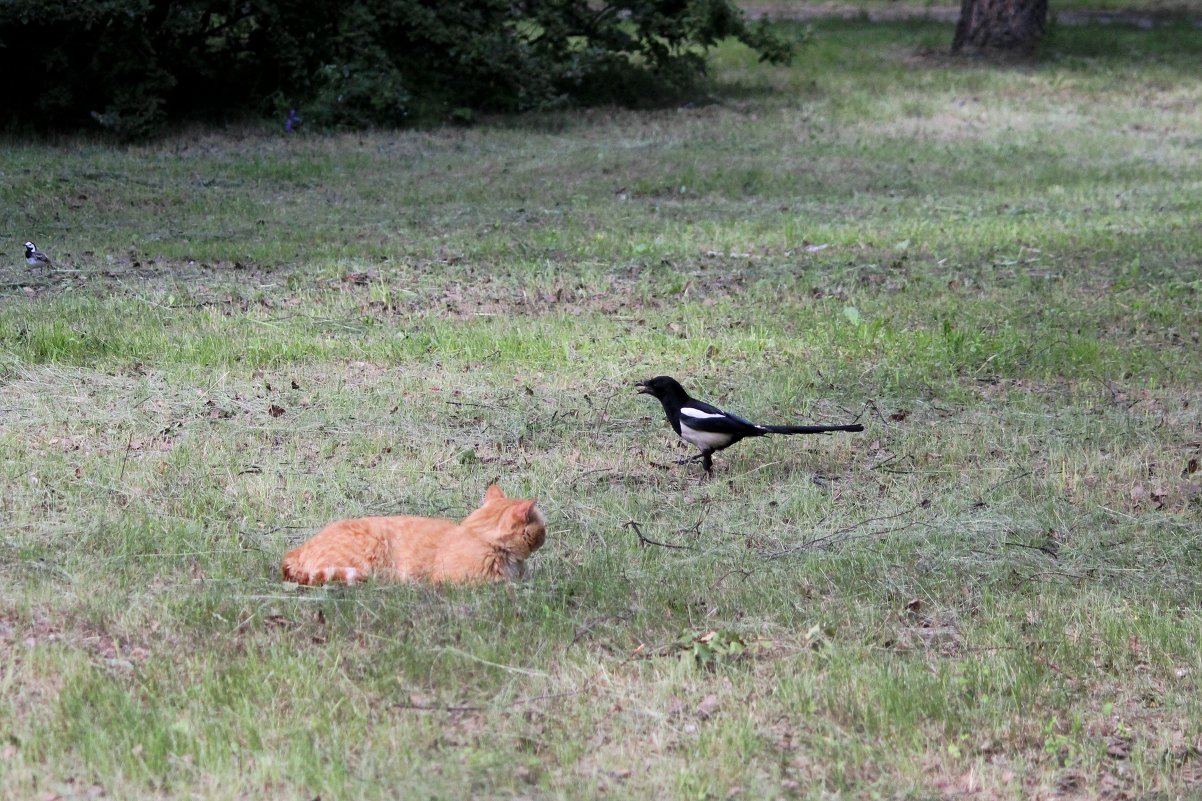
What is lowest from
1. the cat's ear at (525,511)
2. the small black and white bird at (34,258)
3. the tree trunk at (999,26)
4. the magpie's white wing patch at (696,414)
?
the small black and white bird at (34,258)

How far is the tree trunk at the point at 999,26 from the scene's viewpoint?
2684 centimetres

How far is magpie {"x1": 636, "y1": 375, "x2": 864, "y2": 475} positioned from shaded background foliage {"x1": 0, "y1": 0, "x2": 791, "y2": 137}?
13342 millimetres

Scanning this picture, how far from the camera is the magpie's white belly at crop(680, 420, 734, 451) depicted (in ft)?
23.4

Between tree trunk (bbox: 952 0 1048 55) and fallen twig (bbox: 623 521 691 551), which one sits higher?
tree trunk (bbox: 952 0 1048 55)

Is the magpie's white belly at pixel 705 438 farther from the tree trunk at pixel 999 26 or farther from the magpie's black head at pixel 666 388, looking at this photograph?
the tree trunk at pixel 999 26

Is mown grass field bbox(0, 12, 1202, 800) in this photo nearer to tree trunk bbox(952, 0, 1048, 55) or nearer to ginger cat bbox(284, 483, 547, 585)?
ginger cat bbox(284, 483, 547, 585)

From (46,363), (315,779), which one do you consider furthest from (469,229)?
(315,779)

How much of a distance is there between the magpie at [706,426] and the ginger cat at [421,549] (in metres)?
1.76

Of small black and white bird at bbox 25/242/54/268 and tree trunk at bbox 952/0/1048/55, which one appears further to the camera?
tree trunk at bbox 952/0/1048/55

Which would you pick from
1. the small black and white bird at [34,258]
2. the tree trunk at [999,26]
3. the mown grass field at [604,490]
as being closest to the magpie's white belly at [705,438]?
the mown grass field at [604,490]

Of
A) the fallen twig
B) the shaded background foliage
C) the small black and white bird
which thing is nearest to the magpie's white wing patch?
the fallen twig

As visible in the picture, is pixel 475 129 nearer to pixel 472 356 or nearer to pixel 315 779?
pixel 472 356

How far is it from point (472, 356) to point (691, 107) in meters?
14.4

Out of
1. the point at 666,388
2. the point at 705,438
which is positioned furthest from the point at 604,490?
the point at 666,388
